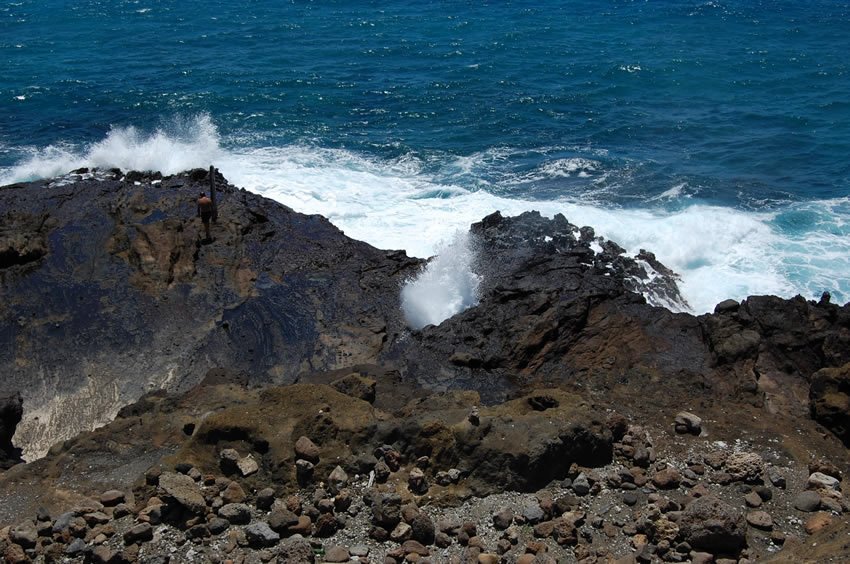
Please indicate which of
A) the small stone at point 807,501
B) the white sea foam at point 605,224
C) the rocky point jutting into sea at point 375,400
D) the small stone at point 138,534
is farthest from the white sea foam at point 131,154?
the small stone at point 807,501

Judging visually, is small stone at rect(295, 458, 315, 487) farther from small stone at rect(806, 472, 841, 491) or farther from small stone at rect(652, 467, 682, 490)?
small stone at rect(806, 472, 841, 491)

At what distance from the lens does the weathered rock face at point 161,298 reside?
55.8ft

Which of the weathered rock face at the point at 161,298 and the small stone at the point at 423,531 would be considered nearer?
the small stone at the point at 423,531

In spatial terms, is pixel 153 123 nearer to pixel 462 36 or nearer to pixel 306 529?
pixel 462 36

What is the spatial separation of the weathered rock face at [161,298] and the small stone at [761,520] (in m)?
8.65

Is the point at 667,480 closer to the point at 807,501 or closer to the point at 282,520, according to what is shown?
the point at 807,501

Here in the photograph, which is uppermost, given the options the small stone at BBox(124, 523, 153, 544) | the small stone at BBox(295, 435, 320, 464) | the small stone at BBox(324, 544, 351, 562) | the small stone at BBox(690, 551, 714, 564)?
the small stone at BBox(295, 435, 320, 464)

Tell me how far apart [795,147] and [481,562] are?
95.8 ft

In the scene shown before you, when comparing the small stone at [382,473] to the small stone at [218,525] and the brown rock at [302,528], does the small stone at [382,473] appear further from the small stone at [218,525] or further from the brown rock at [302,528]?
the small stone at [218,525]

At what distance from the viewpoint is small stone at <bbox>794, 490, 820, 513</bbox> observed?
11992 millimetres

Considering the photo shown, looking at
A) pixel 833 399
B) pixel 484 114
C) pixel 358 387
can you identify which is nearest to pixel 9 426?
pixel 358 387

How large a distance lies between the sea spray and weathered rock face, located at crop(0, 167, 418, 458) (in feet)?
1.41

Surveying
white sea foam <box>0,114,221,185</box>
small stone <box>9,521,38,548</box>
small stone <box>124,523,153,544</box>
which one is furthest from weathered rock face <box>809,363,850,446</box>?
white sea foam <box>0,114,221,185</box>

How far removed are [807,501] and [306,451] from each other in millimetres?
7384
